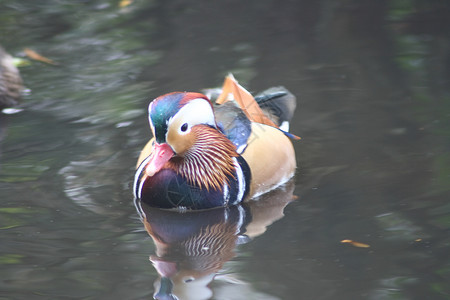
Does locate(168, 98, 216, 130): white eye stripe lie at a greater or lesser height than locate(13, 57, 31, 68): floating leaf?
greater

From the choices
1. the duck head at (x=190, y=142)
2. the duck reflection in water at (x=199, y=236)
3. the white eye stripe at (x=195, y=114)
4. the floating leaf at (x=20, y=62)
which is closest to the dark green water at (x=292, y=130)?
the duck reflection in water at (x=199, y=236)

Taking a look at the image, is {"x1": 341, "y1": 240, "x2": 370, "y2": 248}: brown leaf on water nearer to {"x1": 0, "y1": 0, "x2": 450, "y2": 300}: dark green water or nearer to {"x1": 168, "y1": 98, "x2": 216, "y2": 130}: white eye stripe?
{"x1": 0, "y1": 0, "x2": 450, "y2": 300}: dark green water

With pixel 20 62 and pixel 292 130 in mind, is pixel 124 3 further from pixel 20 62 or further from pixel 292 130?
pixel 292 130

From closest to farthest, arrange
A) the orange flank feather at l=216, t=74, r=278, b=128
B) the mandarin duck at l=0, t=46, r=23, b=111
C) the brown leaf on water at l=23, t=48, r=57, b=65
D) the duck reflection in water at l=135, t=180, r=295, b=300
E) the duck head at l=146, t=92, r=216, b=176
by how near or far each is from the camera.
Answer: the duck reflection in water at l=135, t=180, r=295, b=300 < the duck head at l=146, t=92, r=216, b=176 < the orange flank feather at l=216, t=74, r=278, b=128 < the mandarin duck at l=0, t=46, r=23, b=111 < the brown leaf on water at l=23, t=48, r=57, b=65

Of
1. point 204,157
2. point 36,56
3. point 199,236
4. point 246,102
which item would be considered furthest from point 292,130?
point 36,56

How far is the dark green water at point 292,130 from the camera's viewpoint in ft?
13.6

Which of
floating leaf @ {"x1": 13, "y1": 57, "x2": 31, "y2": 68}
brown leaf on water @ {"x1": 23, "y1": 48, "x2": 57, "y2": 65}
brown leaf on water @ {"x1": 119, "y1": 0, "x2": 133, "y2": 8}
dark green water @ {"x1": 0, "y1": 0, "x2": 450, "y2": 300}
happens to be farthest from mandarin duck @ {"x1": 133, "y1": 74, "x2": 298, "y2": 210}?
brown leaf on water @ {"x1": 119, "y1": 0, "x2": 133, "y2": 8}

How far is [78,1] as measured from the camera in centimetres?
964

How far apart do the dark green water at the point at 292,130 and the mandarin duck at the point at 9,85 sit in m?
0.20

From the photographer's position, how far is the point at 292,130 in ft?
20.8

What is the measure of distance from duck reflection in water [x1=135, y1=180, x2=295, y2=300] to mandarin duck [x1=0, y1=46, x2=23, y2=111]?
253 cm

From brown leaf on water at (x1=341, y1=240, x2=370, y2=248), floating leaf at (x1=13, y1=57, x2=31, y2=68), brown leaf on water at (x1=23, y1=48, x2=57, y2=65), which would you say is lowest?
brown leaf on water at (x1=341, y1=240, x2=370, y2=248)

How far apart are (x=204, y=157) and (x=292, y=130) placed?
1366 millimetres

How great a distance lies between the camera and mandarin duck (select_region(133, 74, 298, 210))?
15.9 feet
